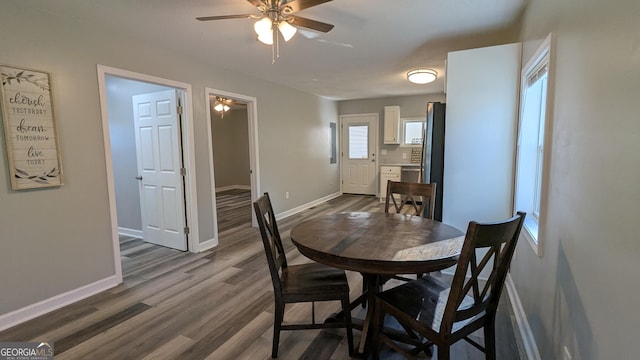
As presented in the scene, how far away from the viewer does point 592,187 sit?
1081 mm

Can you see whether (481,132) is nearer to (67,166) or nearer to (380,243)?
(380,243)

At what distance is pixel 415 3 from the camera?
2.25 m

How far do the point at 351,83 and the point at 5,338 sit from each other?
197 inches

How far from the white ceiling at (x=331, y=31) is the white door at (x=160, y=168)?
85 centimetres

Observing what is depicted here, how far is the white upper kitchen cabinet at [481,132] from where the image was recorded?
2609mm

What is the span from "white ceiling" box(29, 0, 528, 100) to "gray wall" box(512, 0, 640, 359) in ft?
3.23

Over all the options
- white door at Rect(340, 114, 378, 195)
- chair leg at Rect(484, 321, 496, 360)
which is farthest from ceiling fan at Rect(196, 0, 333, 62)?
white door at Rect(340, 114, 378, 195)

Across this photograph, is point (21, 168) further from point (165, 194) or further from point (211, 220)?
point (211, 220)

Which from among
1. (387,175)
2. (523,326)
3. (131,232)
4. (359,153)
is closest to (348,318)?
(523,326)

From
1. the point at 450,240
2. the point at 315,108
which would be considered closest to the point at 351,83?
the point at 315,108

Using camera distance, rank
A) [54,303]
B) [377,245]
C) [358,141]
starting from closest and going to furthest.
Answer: [377,245], [54,303], [358,141]

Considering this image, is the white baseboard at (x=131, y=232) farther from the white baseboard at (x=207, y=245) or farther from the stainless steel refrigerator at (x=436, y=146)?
the stainless steel refrigerator at (x=436, y=146)

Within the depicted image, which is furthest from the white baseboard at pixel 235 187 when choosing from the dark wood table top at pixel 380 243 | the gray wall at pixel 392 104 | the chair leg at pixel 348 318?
the chair leg at pixel 348 318

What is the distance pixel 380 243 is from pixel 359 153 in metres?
5.97
